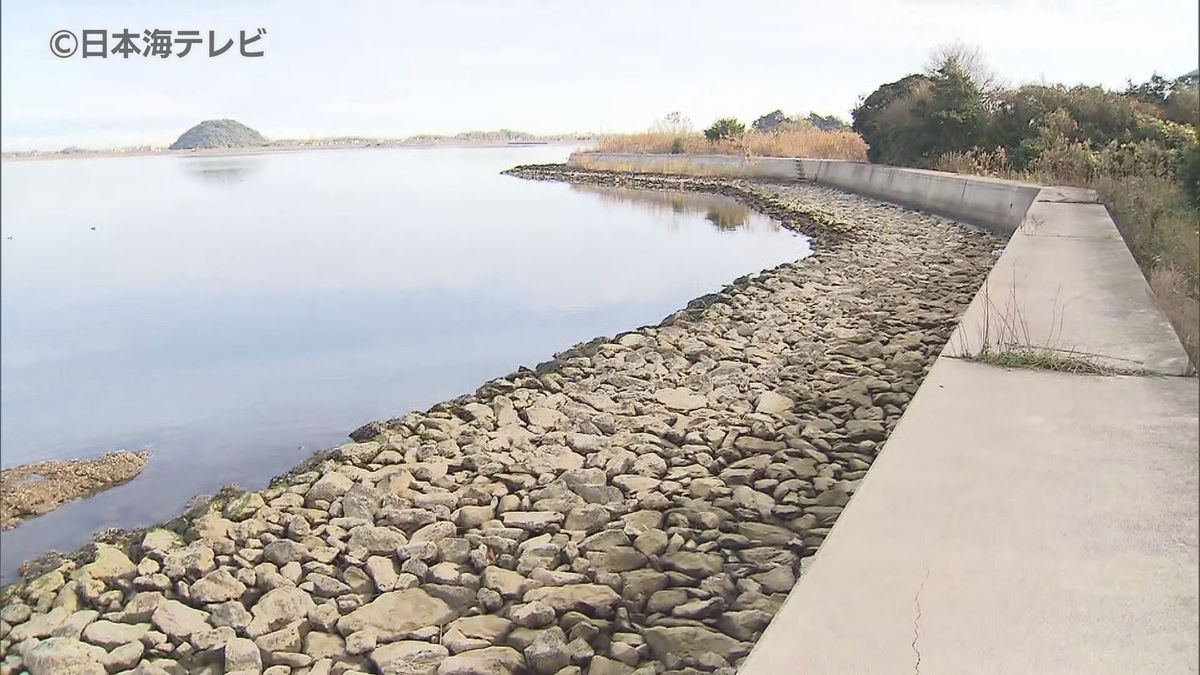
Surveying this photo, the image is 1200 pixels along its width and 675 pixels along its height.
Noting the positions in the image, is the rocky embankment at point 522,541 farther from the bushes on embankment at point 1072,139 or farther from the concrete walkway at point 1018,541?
the bushes on embankment at point 1072,139

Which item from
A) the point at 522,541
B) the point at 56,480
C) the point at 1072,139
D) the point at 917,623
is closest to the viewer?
the point at 917,623

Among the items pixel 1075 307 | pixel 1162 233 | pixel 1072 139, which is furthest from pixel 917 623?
pixel 1072 139

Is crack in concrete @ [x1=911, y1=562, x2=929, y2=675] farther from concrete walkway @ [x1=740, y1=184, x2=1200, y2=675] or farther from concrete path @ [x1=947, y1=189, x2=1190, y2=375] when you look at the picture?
concrete path @ [x1=947, y1=189, x2=1190, y2=375]

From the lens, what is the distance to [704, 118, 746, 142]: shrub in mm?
35938

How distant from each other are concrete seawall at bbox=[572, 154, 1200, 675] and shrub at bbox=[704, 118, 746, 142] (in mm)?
32570

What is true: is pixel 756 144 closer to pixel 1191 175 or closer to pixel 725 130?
pixel 725 130

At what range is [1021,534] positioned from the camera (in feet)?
7.98

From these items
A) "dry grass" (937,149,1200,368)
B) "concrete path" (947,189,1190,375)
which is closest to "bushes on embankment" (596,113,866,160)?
"dry grass" (937,149,1200,368)

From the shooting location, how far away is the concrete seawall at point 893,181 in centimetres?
1320

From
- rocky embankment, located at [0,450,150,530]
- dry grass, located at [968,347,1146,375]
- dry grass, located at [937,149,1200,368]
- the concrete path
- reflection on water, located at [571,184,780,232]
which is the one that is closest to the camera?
dry grass, located at [968,347,1146,375]

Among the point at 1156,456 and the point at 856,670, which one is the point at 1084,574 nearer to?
the point at 856,670

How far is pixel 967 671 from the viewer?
1.90m

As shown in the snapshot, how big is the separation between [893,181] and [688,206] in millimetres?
5703

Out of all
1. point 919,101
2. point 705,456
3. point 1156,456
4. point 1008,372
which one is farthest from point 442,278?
point 919,101
